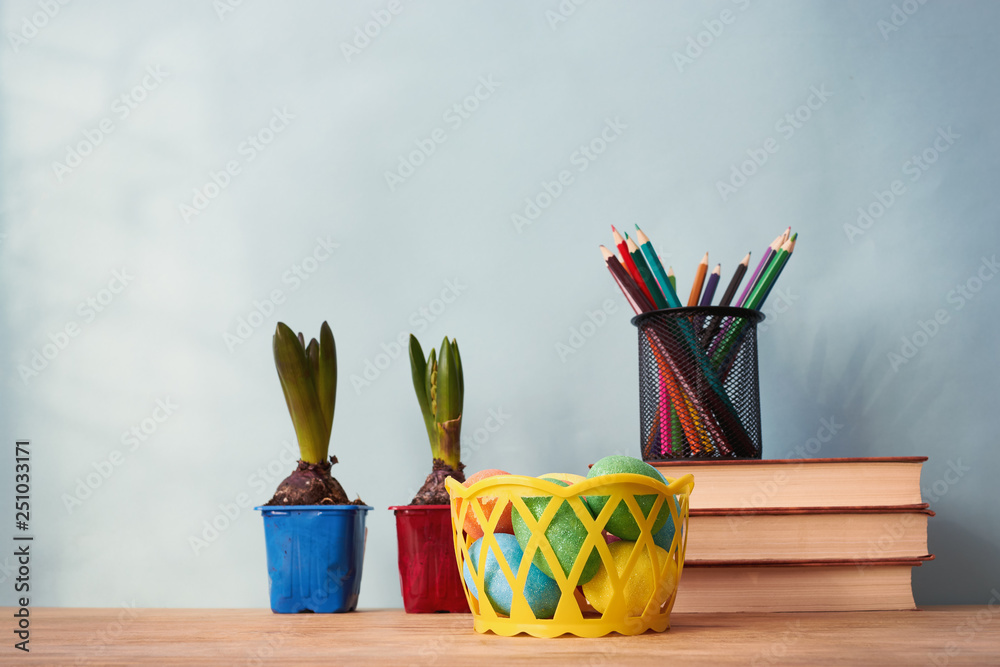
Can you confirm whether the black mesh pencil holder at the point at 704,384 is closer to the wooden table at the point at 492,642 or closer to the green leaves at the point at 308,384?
the wooden table at the point at 492,642

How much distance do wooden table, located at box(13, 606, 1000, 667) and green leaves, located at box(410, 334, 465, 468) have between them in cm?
17

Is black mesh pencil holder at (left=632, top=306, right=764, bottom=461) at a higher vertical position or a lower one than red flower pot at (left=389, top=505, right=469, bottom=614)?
higher

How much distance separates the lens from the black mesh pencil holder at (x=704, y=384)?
74cm

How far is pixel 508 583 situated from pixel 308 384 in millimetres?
320

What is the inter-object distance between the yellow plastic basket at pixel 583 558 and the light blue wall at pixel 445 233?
35 cm

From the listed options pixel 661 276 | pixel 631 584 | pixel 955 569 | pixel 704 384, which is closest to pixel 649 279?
pixel 661 276

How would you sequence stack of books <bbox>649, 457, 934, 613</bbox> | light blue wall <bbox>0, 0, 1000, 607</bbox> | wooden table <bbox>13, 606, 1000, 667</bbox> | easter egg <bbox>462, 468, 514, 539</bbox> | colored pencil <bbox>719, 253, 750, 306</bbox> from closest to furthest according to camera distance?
wooden table <bbox>13, 606, 1000, 667</bbox> → easter egg <bbox>462, 468, 514, 539</bbox> → stack of books <bbox>649, 457, 934, 613</bbox> → colored pencil <bbox>719, 253, 750, 306</bbox> → light blue wall <bbox>0, 0, 1000, 607</bbox>

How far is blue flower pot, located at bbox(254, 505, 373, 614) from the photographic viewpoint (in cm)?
72

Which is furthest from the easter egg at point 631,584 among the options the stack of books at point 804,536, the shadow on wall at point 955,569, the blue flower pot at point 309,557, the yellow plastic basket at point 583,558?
the shadow on wall at point 955,569

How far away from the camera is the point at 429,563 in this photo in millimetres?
734

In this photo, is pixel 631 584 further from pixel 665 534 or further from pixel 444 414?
pixel 444 414

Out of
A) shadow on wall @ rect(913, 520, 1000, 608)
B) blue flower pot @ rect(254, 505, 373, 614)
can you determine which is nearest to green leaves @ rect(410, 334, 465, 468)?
blue flower pot @ rect(254, 505, 373, 614)

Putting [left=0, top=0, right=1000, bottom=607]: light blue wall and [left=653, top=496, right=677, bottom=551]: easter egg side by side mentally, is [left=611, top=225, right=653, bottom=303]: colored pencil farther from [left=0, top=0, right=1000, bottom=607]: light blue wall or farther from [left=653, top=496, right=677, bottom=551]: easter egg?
[left=653, top=496, right=677, bottom=551]: easter egg

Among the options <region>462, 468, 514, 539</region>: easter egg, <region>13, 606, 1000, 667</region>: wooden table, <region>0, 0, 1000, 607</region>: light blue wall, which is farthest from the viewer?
<region>0, 0, 1000, 607</region>: light blue wall
